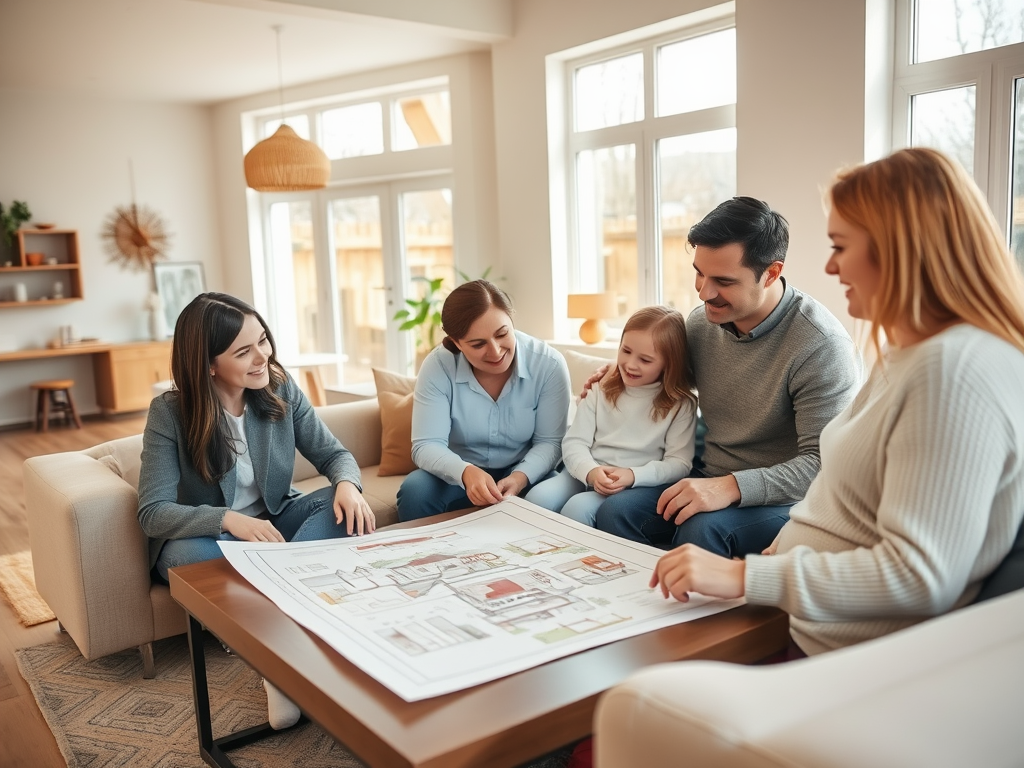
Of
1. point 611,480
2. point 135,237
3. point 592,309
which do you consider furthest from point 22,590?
point 135,237

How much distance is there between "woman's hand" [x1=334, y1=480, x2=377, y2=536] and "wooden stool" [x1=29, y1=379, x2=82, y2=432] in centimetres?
586

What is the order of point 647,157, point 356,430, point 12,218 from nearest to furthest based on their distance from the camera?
point 356,430, point 647,157, point 12,218

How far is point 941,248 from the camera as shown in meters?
1.11

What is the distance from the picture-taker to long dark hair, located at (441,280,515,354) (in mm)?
2334

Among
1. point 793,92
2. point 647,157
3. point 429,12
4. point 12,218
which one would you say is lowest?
point 12,218

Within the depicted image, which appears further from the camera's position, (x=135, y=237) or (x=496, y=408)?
(x=135, y=237)

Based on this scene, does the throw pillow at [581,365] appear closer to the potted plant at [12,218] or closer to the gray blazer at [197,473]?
the gray blazer at [197,473]

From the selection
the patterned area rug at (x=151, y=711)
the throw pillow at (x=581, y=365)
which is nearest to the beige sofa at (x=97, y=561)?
the patterned area rug at (x=151, y=711)

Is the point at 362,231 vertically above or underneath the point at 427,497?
above

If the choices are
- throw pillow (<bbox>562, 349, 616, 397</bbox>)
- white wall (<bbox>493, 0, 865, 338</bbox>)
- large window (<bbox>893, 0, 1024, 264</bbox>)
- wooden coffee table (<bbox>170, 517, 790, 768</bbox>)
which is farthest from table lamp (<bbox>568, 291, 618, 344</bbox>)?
wooden coffee table (<bbox>170, 517, 790, 768</bbox>)

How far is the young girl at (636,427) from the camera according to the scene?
217 cm

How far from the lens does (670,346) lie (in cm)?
221

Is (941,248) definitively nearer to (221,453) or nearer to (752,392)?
(752,392)

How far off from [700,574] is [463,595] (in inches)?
15.1
